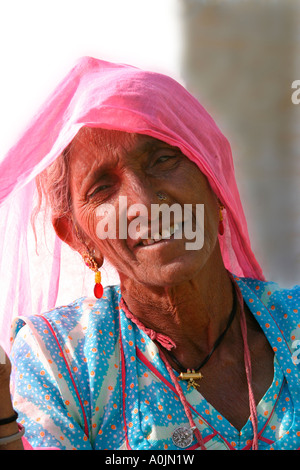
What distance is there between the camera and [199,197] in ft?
8.16

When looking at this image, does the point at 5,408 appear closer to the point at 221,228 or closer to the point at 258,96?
the point at 221,228

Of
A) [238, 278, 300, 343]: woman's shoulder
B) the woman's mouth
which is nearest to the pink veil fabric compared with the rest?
[238, 278, 300, 343]: woman's shoulder

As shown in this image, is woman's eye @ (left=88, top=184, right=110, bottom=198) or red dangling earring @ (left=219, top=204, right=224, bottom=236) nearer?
woman's eye @ (left=88, top=184, right=110, bottom=198)

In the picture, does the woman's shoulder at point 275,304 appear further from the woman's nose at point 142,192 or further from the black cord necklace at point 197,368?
the woman's nose at point 142,192

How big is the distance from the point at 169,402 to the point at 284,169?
2713 mm

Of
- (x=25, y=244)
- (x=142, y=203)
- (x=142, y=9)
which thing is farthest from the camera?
(x=142, y=9)

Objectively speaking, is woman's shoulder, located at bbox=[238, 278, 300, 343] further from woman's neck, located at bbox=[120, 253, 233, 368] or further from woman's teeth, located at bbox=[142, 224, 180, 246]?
woman's teeth, located at bbox=[142, 224, 180, 246]

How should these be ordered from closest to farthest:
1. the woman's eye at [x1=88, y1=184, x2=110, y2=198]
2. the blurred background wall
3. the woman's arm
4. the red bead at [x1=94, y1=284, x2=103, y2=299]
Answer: the woman's arm → the woman's eye at [x1=88, y1=184, x2=110, y2=198] → the red bead at [x1=94, y1=284, x2=103, y2=299] → the blurred background wall

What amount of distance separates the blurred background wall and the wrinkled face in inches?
87.9

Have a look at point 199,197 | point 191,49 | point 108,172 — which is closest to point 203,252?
point 199,197

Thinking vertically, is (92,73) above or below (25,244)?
above

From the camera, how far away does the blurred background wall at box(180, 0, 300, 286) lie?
4602mm

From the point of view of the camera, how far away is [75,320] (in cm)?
263
